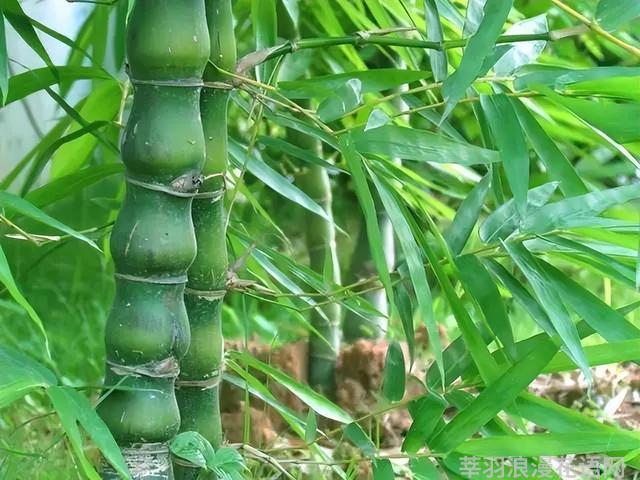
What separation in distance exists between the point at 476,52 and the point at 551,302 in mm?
158

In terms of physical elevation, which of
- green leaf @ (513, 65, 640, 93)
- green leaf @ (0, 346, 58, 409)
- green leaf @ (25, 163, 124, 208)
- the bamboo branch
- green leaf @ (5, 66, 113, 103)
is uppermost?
the bamboo branch

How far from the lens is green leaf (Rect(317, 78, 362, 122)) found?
1.65 feet

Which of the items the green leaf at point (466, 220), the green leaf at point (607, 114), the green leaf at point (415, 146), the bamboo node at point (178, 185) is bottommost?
the green leaf at point (466, 220)

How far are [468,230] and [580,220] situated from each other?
10cm

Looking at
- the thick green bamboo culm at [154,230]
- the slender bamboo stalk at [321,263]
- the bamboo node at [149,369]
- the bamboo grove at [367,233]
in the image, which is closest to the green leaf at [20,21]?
the bamboo grove at [367,233]

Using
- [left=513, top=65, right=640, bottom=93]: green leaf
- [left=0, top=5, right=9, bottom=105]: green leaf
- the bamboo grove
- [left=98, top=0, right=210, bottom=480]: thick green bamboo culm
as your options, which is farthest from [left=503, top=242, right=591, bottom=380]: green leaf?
[left=0, top=5, right=9, bottom=105]: green leaf

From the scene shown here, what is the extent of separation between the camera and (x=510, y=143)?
1.64ft

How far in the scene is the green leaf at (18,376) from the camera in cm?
42

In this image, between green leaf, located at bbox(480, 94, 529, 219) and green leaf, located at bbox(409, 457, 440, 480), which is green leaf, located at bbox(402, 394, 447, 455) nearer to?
green leaf, located at bbox(409, 457, 440, 480)

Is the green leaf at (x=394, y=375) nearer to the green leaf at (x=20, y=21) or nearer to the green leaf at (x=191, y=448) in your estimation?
the green leaf at (x=191, y=448)

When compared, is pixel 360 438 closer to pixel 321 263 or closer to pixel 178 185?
pixel 178 185

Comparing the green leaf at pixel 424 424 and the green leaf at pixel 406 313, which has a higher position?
the green leaf at pixel 406 313

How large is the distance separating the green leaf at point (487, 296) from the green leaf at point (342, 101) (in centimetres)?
14

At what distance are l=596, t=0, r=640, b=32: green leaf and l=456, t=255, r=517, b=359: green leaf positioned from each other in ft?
0.57
